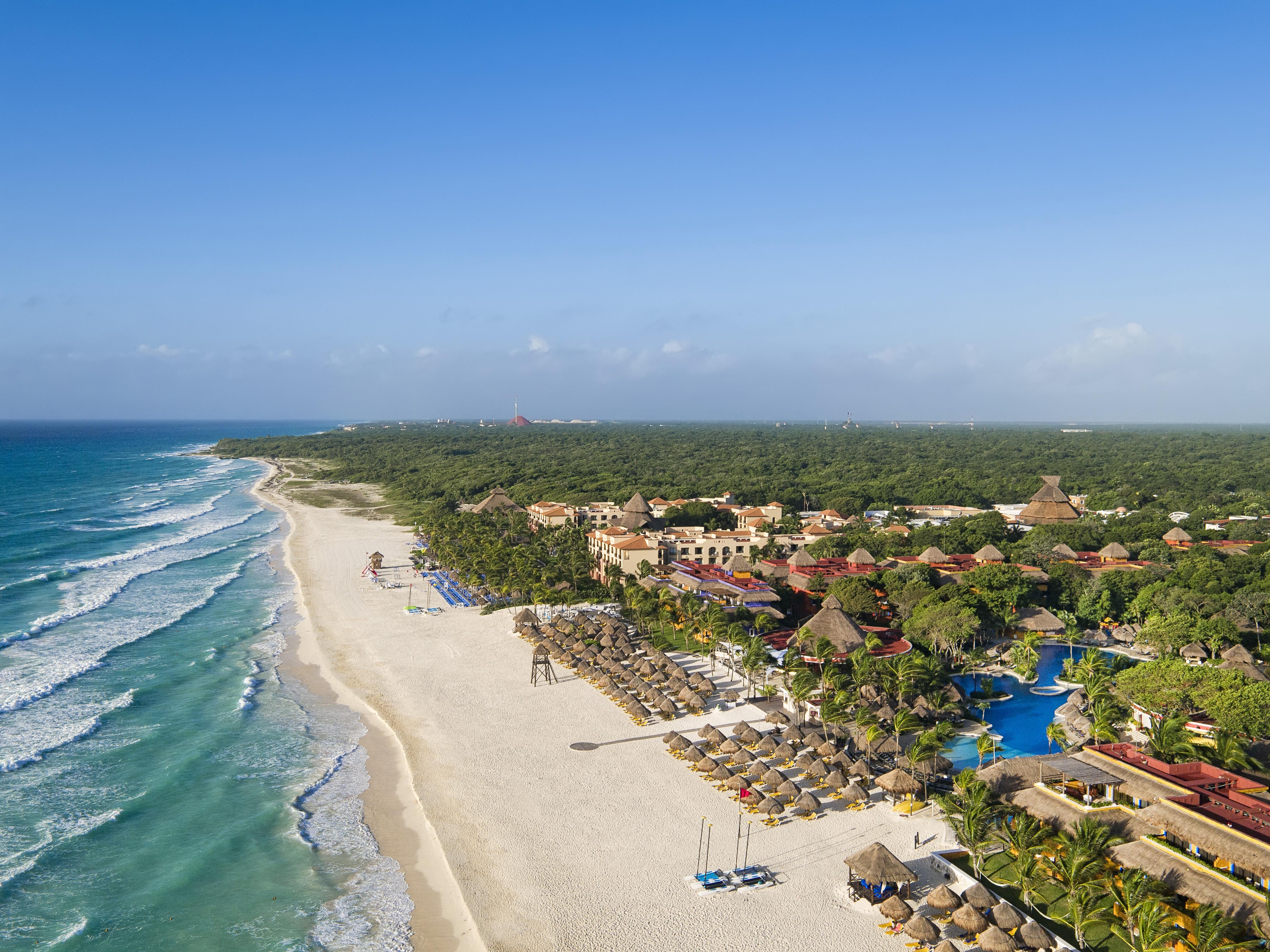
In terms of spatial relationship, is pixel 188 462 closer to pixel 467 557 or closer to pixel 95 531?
pixel 95 531

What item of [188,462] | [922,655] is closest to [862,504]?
[922,655]

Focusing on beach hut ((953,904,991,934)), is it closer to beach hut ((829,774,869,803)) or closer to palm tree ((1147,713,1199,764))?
beach hut ((829,774,869,803))

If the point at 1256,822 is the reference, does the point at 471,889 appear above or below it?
below

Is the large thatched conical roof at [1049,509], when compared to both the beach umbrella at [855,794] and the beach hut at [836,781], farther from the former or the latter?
the beach umbrella at [855,794]

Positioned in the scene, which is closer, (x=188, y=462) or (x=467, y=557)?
(x=467, y=557)

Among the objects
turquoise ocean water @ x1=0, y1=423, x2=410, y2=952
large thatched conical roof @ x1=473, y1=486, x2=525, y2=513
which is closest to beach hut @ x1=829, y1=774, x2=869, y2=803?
turquoise ocean water @ x1=0, y1=423, x2=410, y2=952

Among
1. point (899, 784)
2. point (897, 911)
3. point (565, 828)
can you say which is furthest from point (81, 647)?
point (897, 911)
